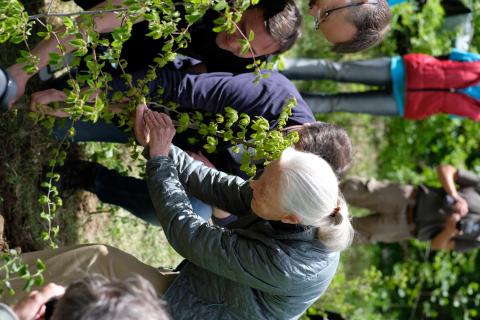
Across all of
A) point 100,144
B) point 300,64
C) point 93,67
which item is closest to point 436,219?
point 300,64

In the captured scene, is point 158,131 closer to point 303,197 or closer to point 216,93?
point 216,93

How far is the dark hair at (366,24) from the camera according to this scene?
2707mm

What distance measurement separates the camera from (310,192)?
2031 millimetres

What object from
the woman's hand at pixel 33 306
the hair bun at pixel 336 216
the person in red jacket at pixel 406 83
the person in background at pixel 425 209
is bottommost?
the person in background at pixel 425 209

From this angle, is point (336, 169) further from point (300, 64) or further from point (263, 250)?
point (300, 64)

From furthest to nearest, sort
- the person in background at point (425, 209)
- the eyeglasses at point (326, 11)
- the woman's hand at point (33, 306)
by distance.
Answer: the person in background at point (425, 209), the eyeglasses at point (326, 11), the woman's hand at point (33, 306)

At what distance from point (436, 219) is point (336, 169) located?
2.17 meters

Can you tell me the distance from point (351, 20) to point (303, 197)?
1.02 m

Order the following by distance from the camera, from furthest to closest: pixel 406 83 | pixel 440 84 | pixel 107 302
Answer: pixel 406 83
pixel 440 84
pixel 107 302

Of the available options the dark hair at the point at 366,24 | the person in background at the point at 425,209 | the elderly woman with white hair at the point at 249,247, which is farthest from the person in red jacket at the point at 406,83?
the elderly woman with white hair at the point at 249,247

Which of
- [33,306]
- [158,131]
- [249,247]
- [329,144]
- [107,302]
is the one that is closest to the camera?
[107,302]

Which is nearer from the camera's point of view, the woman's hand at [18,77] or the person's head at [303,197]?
the person's head at [303,197]

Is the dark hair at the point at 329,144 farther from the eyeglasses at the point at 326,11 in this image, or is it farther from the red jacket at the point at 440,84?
the red jacket at the point at 440,84

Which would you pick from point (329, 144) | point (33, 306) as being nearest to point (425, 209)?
point (329, 144)
